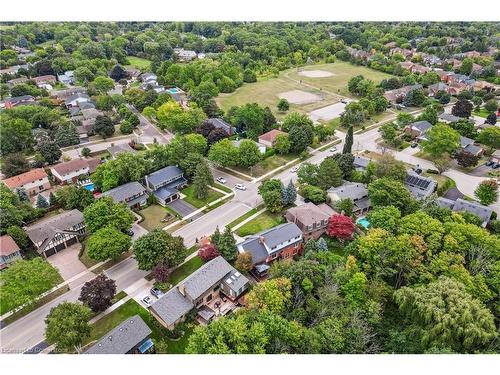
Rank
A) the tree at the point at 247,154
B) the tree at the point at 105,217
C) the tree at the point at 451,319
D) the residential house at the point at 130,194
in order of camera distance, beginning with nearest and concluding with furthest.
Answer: the tree at the point at 451,319, the tree at the point at 105,217, the residential house at the point at 130,194, the tree at the point at 247,154

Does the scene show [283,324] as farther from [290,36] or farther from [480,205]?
[290,36]

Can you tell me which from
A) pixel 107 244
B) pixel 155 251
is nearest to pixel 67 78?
pixel 107 244

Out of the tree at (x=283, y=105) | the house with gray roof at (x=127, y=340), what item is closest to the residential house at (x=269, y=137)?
the tree at (x=283, y=105)

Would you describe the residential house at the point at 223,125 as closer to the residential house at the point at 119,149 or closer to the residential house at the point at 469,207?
the residential house at the point at 119,149

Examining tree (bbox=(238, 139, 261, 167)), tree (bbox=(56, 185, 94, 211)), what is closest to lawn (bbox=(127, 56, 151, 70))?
tree (bbox=(238, 139, 261, 167))

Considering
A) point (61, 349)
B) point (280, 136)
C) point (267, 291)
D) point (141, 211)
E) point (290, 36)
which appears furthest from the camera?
point (290, 36)

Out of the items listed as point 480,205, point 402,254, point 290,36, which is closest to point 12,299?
point 402,254

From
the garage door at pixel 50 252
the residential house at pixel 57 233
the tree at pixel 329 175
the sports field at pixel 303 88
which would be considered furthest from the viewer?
the sports field at pixel 303 88
